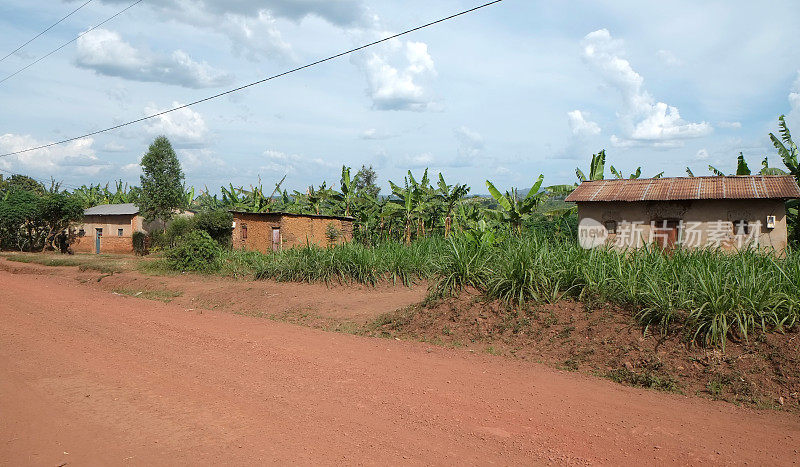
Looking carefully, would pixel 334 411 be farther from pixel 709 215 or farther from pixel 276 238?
pixel 276 238

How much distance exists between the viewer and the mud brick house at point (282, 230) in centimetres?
2283

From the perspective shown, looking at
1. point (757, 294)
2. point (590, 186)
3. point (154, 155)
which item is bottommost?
point (757, 294)

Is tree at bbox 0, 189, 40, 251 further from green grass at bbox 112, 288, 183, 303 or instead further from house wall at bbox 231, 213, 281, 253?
green grass at bbox 112, 288, 183, 303

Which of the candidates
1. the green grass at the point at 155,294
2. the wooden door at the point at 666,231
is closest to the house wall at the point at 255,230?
the green grass at the point at 155,294

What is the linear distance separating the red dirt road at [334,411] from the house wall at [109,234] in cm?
2740

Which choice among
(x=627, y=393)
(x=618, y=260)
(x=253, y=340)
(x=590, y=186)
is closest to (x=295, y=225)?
(x=590, y=186)

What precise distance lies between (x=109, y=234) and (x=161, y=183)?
16.4 ft

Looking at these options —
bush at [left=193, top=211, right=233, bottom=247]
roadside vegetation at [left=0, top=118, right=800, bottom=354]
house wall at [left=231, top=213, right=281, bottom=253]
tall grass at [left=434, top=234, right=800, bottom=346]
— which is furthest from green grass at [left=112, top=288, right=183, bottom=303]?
tall grass at [left=434, top=234, right=800, bottom=346]

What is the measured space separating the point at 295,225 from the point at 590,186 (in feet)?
38.2

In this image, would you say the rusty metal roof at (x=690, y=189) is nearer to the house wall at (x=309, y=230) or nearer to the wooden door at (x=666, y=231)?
the wooden door at (x=666, y=231)

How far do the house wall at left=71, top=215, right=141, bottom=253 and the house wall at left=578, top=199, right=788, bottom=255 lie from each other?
92.3ft

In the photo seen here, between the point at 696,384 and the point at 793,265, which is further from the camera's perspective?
the point at 793,265

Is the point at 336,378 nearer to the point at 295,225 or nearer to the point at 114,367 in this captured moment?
the point at 114,367

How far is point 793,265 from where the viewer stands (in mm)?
8352
